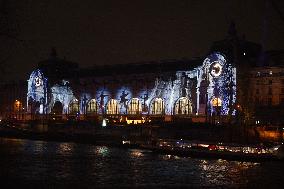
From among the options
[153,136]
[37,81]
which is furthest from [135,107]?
[37,81]

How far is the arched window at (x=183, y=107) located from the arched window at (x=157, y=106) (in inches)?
122

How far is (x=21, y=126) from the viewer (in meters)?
99.8

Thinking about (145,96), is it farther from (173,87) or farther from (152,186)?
(152,186)

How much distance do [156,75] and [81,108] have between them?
21.5m

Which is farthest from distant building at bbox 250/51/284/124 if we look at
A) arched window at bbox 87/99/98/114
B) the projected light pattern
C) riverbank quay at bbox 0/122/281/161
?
the projected light pattern

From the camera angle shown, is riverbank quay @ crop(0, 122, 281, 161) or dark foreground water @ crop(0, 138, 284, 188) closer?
dark foreground water @ crop(0, 138, 284, 188)

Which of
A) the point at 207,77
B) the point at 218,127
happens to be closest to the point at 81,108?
the point at 207,77

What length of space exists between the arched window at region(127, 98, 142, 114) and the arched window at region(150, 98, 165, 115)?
3.26m

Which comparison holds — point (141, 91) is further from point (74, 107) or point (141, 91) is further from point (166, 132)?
point (166, 132)

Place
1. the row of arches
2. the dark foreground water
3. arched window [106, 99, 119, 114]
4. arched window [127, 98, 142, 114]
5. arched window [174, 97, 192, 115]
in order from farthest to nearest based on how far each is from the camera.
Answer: arched window [106, 99, 119, 114], arched window [127, 98, 142, 114], the row of arches, arched window [174, 97, 192, 115], the dark foreground water

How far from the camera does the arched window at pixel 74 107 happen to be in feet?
370

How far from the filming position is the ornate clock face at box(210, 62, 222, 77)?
8494cm

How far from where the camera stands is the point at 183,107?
305 ft

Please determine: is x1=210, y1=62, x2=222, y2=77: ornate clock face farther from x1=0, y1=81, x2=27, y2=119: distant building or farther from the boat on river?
x1=0, y1=81, x2=27, y2=119: distant building
